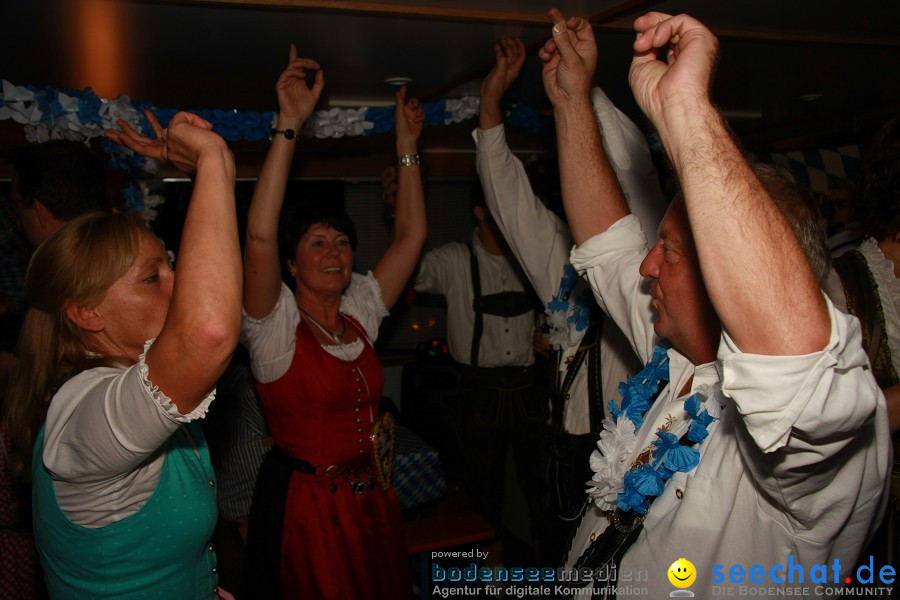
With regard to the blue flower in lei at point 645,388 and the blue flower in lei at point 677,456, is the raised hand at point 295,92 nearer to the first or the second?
the blue flower in lei at point 645,388

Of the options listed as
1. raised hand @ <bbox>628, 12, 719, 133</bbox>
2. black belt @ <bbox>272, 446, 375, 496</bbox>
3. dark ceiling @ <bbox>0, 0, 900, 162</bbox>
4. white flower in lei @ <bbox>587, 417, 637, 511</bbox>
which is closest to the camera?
raised hand @ <bbox>628, 12, 719, 133</bbox>

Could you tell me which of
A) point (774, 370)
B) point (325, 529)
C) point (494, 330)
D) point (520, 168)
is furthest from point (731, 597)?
point (494, 330)

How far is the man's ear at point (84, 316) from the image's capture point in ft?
4.64

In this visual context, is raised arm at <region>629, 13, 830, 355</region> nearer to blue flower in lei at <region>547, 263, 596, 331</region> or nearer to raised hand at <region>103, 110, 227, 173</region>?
raised hand at <region>103, 110, 227, 173</region>

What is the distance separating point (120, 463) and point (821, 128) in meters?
5.18

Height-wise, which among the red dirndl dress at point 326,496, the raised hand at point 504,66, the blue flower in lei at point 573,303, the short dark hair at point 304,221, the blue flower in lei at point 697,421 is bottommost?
the red dirndl dress at point 326,496

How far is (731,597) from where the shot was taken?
121 centimetres

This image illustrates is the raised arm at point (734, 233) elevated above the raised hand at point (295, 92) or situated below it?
below

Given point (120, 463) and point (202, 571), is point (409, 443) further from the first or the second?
point (120, 463)

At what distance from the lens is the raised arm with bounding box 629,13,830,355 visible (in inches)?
33.4

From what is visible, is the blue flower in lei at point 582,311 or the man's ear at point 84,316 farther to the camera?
the blue flower in lei at point 582,311

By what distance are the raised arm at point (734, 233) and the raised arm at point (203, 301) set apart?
0.74 m

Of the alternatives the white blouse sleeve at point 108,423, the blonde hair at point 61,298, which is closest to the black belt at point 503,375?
the blonde hair at point 61,298

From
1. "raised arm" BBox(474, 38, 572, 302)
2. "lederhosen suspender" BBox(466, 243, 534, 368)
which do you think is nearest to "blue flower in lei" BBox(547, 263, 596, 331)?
"raised arm" BBox(474, 38, 572, 302)
